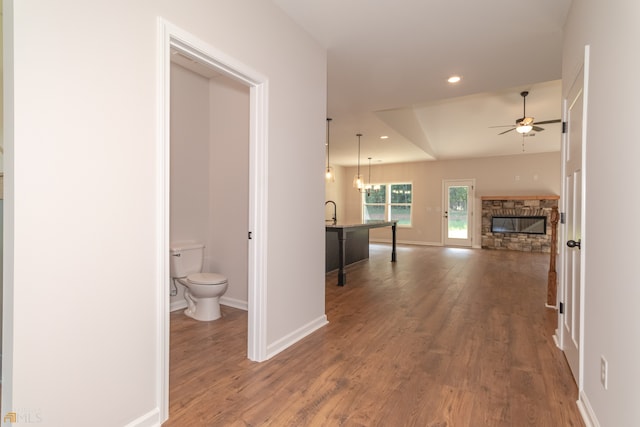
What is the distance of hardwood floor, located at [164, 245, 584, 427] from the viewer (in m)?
1.69

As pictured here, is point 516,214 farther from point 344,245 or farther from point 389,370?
point 389,370

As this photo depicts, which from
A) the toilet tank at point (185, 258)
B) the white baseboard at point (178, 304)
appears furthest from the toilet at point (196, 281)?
the white baseboard at point (178, 304)

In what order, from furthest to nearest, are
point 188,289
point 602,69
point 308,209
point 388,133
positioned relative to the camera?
point 388,133, point 188,289, point 308,209, point 602,69

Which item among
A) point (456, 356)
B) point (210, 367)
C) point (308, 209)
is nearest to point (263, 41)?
point (308, 209)

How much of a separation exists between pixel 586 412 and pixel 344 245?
3329mm

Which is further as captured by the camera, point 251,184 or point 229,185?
point 229,185

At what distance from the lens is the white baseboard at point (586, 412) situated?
5.07 ft

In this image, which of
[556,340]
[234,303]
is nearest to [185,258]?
[234,303]

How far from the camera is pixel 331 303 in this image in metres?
→ 3.71

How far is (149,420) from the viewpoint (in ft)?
5.05

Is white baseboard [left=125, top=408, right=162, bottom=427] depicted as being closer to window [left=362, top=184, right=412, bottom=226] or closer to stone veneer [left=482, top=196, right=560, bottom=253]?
stone veneer [left=482, top=196, right=560, bottom=253]

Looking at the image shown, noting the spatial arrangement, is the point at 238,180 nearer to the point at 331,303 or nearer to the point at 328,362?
the point at 331,303

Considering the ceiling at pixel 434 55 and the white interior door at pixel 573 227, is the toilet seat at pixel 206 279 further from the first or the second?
the white interior door at pixel 573 227

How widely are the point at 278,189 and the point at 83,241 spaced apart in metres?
1.32
